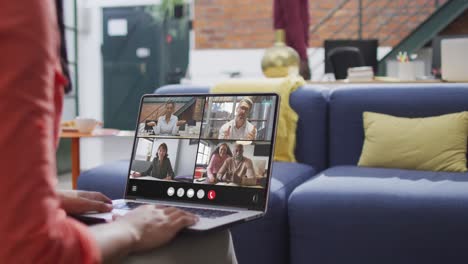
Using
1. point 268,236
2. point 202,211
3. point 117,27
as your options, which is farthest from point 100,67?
point 202,211

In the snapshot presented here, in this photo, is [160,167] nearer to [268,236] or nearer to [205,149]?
[205,149]

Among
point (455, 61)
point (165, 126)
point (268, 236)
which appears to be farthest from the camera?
point (455, 61)

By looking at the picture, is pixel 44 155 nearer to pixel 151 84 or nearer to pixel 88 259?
pixel 88 259

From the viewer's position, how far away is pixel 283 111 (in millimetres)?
2992

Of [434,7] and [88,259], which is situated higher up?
[434,7]

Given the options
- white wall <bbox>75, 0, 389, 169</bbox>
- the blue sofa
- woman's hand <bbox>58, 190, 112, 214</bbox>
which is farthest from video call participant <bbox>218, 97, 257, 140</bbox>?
white wall <bbox>75, 0, 389, 169</bbox>

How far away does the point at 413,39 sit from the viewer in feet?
22.2

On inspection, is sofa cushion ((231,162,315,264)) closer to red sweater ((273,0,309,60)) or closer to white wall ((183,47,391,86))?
red sweater ((273,0,309,60))

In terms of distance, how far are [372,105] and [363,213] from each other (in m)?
0.92

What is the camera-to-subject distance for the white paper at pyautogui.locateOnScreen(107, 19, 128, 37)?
8.34 metres

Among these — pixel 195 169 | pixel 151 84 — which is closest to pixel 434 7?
pixel 151 84

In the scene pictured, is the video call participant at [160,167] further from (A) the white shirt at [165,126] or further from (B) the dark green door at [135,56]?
(B) the dark green door at [135,56]

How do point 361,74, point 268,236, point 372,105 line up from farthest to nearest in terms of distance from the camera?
point 361,74 → point 372,105 → point 268,236

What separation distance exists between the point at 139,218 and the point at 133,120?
782cm
